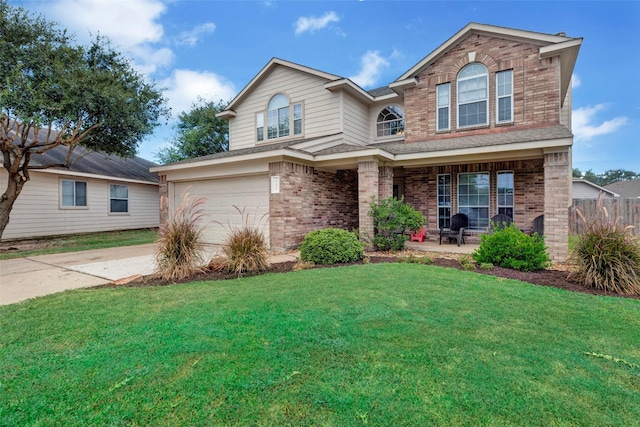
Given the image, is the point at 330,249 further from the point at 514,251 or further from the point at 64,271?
the point at 64,271

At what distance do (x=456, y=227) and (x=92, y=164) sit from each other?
58.2ft

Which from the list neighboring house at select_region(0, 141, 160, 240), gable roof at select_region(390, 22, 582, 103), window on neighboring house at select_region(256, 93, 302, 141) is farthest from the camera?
neighboring house at select_region(0, 141, 160, 240)

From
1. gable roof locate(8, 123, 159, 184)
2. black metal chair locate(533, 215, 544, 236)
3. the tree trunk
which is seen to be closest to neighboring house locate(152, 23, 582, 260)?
black metal chair locate(533, 215, 544, 236)

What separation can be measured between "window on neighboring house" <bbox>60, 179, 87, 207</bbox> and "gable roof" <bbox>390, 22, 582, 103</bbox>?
49.3ft

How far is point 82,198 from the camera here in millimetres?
14875

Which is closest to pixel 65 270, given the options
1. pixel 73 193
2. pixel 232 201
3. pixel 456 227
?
pixel 232 201

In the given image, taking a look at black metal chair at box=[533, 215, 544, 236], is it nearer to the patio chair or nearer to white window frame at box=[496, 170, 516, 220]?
white window frame at box=[496, 170, 516, 220]

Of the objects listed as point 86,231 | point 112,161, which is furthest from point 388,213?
point 112,161

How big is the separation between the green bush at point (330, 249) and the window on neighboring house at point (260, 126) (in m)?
7.89

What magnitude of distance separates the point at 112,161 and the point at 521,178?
2060 cm

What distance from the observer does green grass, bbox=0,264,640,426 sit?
2.03 meters

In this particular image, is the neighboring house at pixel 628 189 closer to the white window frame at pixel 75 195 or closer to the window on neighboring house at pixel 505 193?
the window on neighboring house at pixel 505 193

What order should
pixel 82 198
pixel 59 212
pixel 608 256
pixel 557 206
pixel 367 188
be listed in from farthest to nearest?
pixel 82 198
pixel 59 212
pixel 367 188
pixel 557 206
pixel 608 256

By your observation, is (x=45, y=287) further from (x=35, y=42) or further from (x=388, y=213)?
(x=35, y=42)
